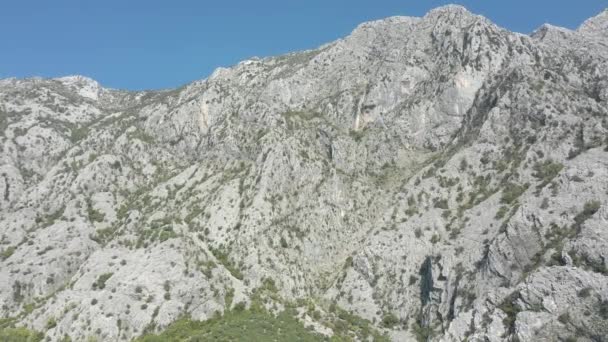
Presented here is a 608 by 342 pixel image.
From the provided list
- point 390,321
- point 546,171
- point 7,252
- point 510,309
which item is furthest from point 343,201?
point 7,252

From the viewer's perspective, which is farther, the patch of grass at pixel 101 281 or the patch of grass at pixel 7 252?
the patch of grass at pixel 7 252

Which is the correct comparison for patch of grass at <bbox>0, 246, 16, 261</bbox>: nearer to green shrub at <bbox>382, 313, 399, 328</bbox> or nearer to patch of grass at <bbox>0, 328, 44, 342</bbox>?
patch of grass at <bbox>0, 328, 44, 342</bbox>

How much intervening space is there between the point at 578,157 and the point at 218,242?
6298 cm

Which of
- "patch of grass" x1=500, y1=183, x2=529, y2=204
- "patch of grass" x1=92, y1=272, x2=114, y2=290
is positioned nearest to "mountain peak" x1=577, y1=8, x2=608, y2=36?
"patch of grass" x1=500, y1=183, x2=529, y2=204

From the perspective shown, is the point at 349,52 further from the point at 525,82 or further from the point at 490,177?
the point at 490,177

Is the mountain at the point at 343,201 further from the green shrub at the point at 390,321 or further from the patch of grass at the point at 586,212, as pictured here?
the green shrub at the point at 390,321

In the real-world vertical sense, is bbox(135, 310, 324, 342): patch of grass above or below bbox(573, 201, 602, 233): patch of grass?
below

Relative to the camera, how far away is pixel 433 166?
343 feet

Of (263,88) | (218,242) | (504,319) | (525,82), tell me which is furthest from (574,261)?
(263,88)

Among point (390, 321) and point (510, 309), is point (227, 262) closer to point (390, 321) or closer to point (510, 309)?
point (390, 321)

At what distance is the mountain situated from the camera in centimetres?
7469

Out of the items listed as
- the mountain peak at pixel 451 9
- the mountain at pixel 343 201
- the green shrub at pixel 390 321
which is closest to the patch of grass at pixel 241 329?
the mountain at pixel 343 201

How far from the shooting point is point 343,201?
4119 inches

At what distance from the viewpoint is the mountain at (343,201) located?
74688mm
